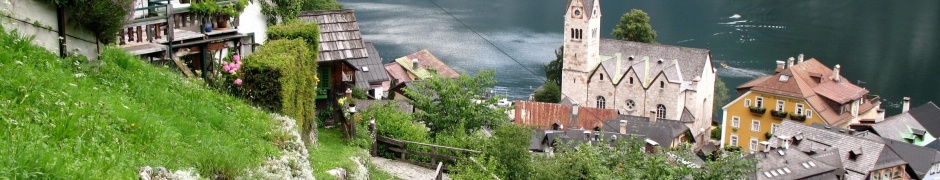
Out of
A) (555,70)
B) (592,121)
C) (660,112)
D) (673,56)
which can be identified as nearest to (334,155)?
(592,121)

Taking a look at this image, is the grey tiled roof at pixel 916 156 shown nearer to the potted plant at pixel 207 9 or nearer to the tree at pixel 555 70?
the tree at pixel 555 70

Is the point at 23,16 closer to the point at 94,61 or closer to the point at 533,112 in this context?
the point at 94,61

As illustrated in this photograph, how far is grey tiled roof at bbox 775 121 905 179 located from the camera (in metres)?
36.5

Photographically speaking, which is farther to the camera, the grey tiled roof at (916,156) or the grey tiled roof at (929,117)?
the grey tiled roof at (929,117)

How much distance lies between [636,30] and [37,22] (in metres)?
50.4

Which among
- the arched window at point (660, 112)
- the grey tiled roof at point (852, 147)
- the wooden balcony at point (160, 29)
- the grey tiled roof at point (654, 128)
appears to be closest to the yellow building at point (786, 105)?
the grey tiled roof at point (654, 128)

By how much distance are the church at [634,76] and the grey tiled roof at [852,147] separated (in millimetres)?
9463

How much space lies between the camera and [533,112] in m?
45.1

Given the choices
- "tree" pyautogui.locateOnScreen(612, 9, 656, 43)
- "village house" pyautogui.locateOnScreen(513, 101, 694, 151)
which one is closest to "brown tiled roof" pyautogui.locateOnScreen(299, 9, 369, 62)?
"village house" pyautogui.locateOnScreen(513, 101, 694, 151)

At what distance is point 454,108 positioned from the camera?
21516mm

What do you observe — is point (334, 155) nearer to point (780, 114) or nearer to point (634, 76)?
point (780, 114)

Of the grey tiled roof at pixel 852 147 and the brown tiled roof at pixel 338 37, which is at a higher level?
the brown tiled roof at pixel 338 37

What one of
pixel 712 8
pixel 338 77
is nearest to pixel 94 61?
pixel 338 77

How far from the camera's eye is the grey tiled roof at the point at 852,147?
36.5m
